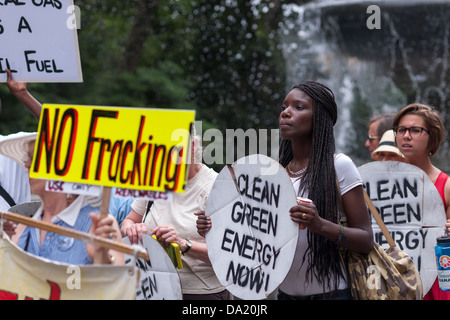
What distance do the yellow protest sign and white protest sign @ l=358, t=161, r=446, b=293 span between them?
5.28ft

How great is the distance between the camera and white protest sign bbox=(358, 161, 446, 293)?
3.47m

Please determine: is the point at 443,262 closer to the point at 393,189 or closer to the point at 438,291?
the point at 438,291

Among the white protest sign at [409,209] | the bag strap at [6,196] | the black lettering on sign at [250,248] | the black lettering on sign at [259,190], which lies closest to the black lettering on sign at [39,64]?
the bag strap at [6,196]

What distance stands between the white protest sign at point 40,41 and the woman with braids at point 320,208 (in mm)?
1271

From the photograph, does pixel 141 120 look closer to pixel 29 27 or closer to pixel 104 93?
pixel 29 27

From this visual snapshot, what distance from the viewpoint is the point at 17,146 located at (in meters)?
2.78

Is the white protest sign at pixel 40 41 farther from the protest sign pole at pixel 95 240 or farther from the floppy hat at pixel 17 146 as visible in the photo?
the protest sign pole at pixel 95 240

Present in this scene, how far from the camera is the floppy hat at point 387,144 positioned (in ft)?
14.6

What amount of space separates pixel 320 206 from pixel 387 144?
79.9 inches

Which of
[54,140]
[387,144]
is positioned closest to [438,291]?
[387,144]

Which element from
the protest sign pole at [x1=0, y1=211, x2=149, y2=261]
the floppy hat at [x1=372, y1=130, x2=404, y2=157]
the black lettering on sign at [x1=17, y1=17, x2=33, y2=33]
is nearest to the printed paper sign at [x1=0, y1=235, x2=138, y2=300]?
the protest sign pole at [x1=0, y1=211, x2=149, y2=261]

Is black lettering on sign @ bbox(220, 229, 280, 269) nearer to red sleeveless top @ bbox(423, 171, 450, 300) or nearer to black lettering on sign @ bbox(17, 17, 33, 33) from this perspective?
red sleeveless top @ bbox(423, 171, 450, 300)

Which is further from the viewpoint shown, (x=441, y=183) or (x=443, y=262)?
(x=441, y=183)

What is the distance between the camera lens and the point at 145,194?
2.48 m
